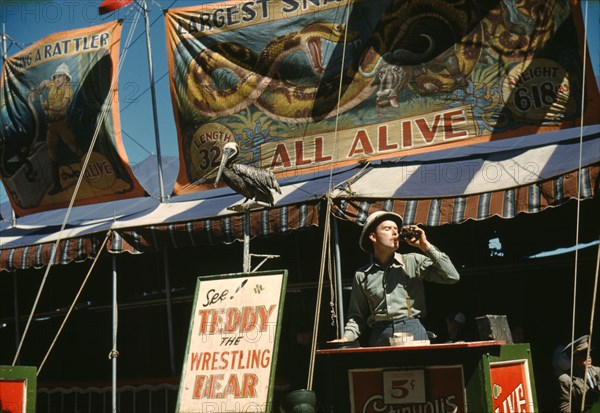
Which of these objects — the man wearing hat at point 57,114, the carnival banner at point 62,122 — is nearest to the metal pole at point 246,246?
the carnival banner at point 62,122

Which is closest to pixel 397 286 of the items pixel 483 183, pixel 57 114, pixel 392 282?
pixel 392 282

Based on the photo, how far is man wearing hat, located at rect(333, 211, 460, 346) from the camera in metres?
5.48

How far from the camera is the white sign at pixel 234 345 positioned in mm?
6137

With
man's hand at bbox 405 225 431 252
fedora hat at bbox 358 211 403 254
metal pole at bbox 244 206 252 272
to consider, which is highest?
metal pole at bbox 244 206 252 272

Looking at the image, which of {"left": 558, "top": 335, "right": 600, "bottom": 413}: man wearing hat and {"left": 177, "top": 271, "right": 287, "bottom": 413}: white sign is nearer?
{"left": 177, "top": 271, "right": 287, "bottom": 413}: white sign

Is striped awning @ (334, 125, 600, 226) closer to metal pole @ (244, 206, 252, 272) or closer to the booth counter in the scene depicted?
metal pole @ (244, 206, 252, 272)

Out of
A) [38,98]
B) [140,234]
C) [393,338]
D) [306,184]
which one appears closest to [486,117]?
[306,184]

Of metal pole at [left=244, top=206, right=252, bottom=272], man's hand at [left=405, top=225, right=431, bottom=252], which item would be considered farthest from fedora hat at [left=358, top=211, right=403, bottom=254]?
metal pole at [left=244, top=206, right=252, bottom=272]

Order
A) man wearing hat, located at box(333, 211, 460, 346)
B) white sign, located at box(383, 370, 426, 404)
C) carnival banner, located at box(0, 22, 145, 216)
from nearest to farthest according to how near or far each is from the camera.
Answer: white sign, located at box(383, 370, 426, 404) → man wearing hat, located at box(333, 211, 460, 346) → carnival banner, located at box(0, 22, 145, 216)

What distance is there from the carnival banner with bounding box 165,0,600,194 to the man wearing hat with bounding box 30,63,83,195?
1791 millimetres

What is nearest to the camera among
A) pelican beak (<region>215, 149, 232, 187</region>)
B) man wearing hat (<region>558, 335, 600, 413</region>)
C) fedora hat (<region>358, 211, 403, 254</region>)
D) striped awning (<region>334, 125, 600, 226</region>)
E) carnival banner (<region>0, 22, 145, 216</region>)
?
fedora hat (<region>358, 211, 403, 254</region>)

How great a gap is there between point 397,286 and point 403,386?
0.79 meters

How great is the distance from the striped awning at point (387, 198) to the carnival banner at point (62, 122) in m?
1.10

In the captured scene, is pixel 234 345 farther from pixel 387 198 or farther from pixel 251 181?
pixel 387 198
